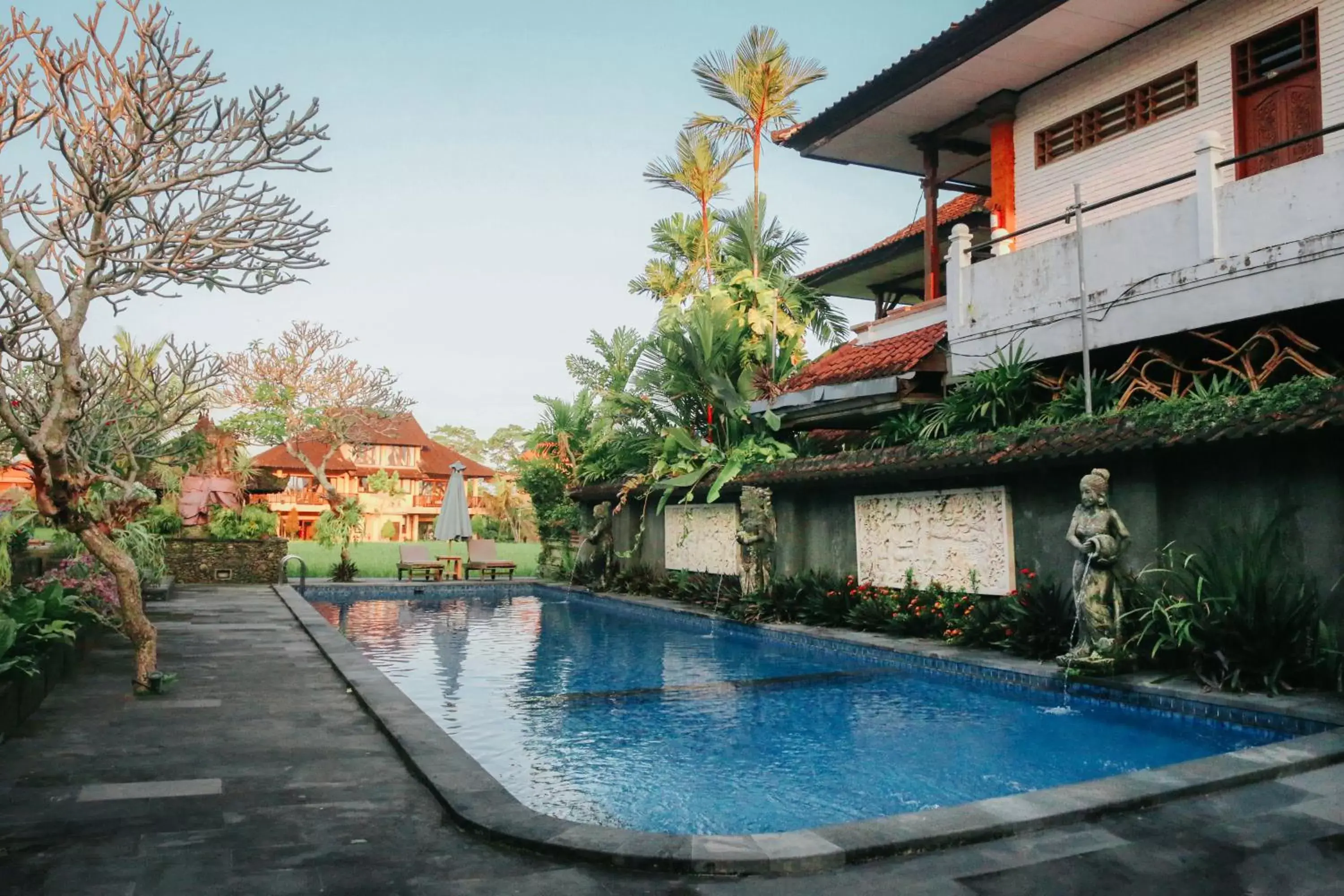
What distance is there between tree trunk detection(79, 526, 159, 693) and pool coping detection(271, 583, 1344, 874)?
279 centimetres

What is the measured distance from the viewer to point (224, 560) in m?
21.8

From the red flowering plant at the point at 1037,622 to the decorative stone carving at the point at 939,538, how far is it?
2.51 feet

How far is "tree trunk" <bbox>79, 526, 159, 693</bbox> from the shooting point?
702 cm

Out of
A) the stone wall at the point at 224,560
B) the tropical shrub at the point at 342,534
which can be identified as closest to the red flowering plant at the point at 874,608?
the tropical shrub at the point at 342,534

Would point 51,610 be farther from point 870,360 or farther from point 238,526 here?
point 238,526

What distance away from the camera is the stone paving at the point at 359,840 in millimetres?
3627

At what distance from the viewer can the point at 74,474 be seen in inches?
288

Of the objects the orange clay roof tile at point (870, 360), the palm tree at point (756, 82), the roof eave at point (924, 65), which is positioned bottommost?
the orange clay roof tile at point (870, 360)

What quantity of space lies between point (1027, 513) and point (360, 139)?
820 centimetres

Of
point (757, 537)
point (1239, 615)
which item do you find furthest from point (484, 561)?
point (1239, 615)

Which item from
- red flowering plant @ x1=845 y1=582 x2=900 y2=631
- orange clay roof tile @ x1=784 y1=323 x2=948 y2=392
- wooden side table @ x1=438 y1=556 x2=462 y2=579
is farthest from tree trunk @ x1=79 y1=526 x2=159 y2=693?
wooden side table @ x1=438 y1=556 x2=462 y2=579

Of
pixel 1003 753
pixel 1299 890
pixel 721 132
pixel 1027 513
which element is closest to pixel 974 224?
pixel 721 132

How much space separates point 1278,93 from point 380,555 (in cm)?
3032

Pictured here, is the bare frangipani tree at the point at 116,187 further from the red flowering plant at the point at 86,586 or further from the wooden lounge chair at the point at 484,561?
the wooden lounge chair at the point at 484,561
